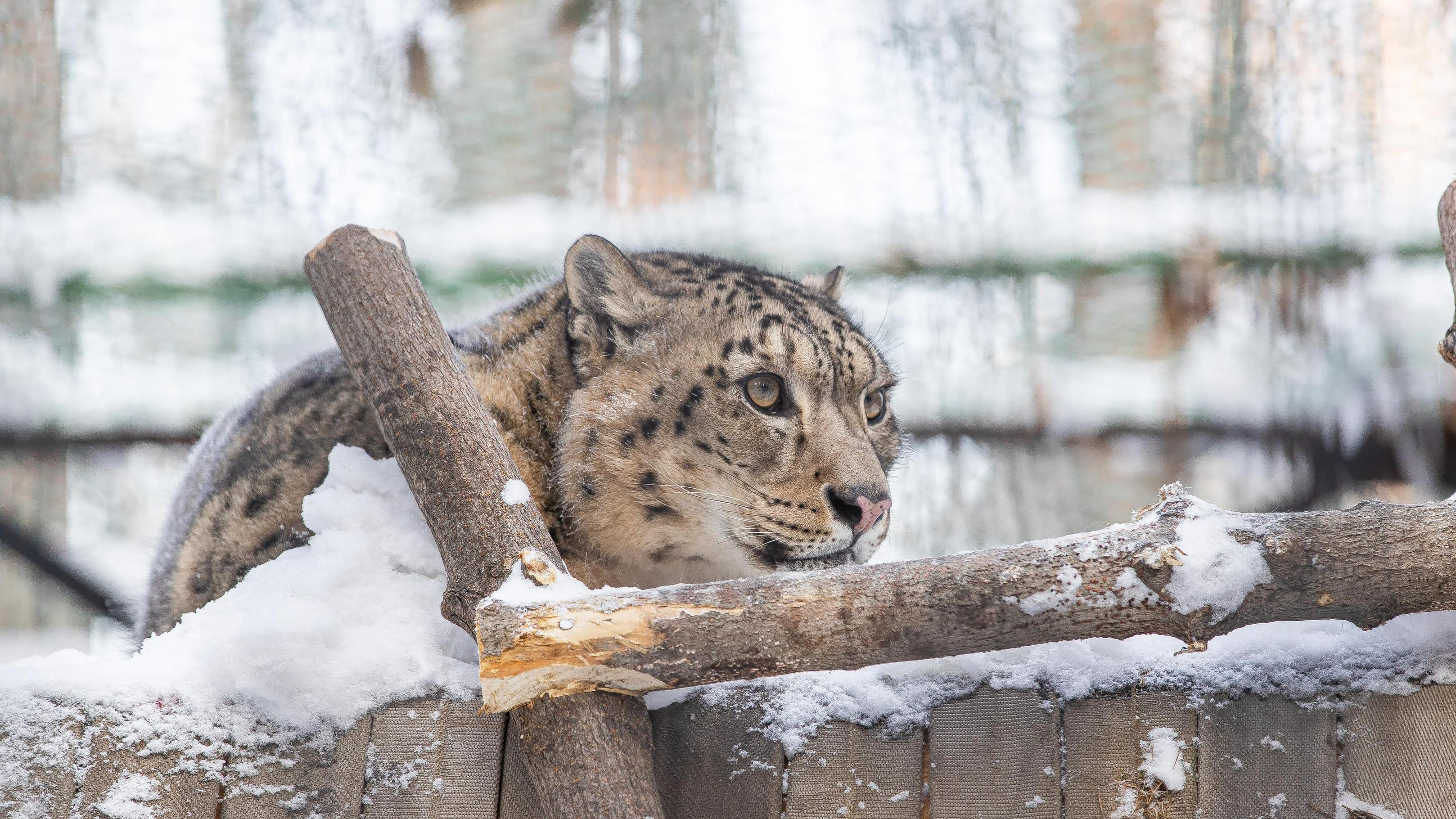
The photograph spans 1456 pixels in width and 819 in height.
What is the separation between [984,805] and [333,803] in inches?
31.2

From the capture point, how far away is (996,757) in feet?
4.62

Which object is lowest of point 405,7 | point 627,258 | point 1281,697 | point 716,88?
point 1281,697

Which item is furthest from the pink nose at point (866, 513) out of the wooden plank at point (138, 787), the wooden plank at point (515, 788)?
the wooden plank at point (138, 787)

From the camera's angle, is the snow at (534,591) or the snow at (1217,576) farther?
the snow at (534,591)

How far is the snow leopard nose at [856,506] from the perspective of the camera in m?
2.07

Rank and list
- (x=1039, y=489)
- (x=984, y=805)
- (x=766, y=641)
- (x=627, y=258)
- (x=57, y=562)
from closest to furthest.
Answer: (x=766, y=641)
(x=984, y=805)
(x=627, y=258)
(x=1039, y=489)
(x=57, y=562)

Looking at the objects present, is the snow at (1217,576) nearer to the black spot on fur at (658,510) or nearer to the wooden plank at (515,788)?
the wooden plank at (515,788)

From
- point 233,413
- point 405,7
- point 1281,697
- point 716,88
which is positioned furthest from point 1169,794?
point 405,7

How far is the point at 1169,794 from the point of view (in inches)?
52.9

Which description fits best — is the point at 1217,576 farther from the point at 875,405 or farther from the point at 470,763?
the point at 875,405

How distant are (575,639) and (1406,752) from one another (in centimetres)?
93

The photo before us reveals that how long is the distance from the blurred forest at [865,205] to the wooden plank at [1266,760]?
192 cm

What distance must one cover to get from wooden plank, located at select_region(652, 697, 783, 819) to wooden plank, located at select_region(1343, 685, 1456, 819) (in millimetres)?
654

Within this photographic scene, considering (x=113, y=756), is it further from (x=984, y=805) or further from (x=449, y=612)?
(x=984, y=805)
